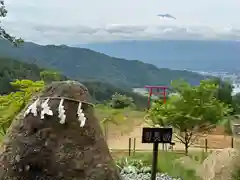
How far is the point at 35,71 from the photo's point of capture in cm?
1220

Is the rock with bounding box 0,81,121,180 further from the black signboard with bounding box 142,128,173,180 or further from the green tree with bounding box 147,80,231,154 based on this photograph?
the green tree with bounding box 147,80,231,154

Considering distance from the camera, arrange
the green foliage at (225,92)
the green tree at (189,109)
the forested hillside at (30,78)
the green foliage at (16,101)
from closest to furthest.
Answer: the green foliage at (16,101)
the green tree at (189,109)
the green foliage at (225,92)
the forested hillside at (30,78)

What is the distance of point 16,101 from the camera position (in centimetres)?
495

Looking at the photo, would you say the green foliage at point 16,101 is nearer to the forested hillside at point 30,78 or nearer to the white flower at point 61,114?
the white flower at point 61,114

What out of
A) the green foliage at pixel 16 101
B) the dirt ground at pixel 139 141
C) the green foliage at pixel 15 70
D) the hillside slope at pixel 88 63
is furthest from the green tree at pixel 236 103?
the green foliage at pixel 16 101

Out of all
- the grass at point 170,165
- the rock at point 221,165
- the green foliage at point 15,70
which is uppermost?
the green foliage at point 15,70

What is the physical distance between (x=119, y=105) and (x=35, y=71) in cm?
336

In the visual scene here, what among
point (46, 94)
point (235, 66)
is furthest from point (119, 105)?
point (46, 94)

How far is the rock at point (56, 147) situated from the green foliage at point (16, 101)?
2.41 meters

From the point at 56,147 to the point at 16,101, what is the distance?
107 inches

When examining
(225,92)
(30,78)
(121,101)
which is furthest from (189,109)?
(30,78)

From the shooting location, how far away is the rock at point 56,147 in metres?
2.33

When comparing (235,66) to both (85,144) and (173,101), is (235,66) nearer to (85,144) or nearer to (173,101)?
(173,101)

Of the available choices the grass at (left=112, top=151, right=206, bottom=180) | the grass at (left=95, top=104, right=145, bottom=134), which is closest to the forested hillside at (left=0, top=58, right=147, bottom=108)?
the grass at (left=95, top=104, right=145, bottom=134)
